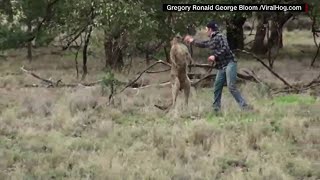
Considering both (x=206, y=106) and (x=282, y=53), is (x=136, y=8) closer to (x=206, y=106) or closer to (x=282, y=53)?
(x=206, y=106)

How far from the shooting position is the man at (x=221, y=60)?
1098 cm

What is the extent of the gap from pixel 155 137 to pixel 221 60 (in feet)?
9.16

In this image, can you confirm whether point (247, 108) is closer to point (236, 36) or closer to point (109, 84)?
point (109, 84)

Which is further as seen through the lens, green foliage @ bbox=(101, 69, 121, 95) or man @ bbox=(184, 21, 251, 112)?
green foliage @ bbox=(101, 69, 121, 95)

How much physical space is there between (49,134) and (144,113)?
2.42 meters

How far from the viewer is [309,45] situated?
114ft

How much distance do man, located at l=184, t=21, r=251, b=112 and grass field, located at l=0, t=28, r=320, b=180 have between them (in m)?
0.32

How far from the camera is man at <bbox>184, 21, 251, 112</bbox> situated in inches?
432

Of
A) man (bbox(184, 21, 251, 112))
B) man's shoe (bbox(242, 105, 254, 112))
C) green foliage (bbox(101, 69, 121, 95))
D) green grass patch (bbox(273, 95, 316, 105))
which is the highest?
man (bbox(184, 21, 251, 112))

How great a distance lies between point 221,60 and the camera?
36.7 feet

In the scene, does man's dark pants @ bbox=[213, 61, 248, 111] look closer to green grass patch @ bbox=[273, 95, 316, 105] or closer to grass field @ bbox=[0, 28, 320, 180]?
grass field @ bbox=[0, 28, 320, 180]

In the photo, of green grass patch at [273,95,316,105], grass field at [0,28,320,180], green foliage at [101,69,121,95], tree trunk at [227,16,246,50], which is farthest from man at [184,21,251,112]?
tree trunk at [227,16,246,50]

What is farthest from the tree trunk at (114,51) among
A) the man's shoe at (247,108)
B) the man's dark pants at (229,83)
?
the man's shoe at (247,108)

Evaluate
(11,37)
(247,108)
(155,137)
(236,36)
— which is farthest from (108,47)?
(155,137)
